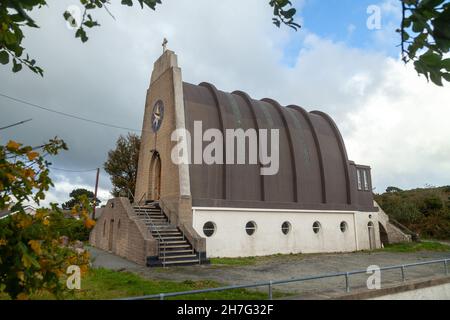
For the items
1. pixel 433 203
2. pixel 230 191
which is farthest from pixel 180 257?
pixel 433 203

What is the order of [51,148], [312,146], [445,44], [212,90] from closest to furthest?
[445,44], [51,148], [212,90], [312,146]

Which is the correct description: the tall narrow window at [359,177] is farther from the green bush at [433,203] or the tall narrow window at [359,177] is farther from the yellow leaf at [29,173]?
the yellow leaf at [29,173]

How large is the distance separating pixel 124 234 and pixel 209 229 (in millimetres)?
4160

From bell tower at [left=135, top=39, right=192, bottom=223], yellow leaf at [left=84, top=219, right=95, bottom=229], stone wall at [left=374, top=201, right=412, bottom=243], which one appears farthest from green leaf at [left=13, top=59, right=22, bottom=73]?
stone wall at [left=374, top=201, right=412, bottom=243]

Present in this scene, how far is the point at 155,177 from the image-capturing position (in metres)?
20.2

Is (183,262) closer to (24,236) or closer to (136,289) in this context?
(136,289)

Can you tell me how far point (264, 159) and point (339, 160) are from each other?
7048 mm

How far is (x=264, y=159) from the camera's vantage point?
62.6 feet

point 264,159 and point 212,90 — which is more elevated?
point 212,90

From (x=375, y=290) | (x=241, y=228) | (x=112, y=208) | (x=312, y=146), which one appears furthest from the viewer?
(x=312, y=146)

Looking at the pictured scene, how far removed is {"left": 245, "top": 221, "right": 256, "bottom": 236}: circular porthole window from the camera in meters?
17.4
